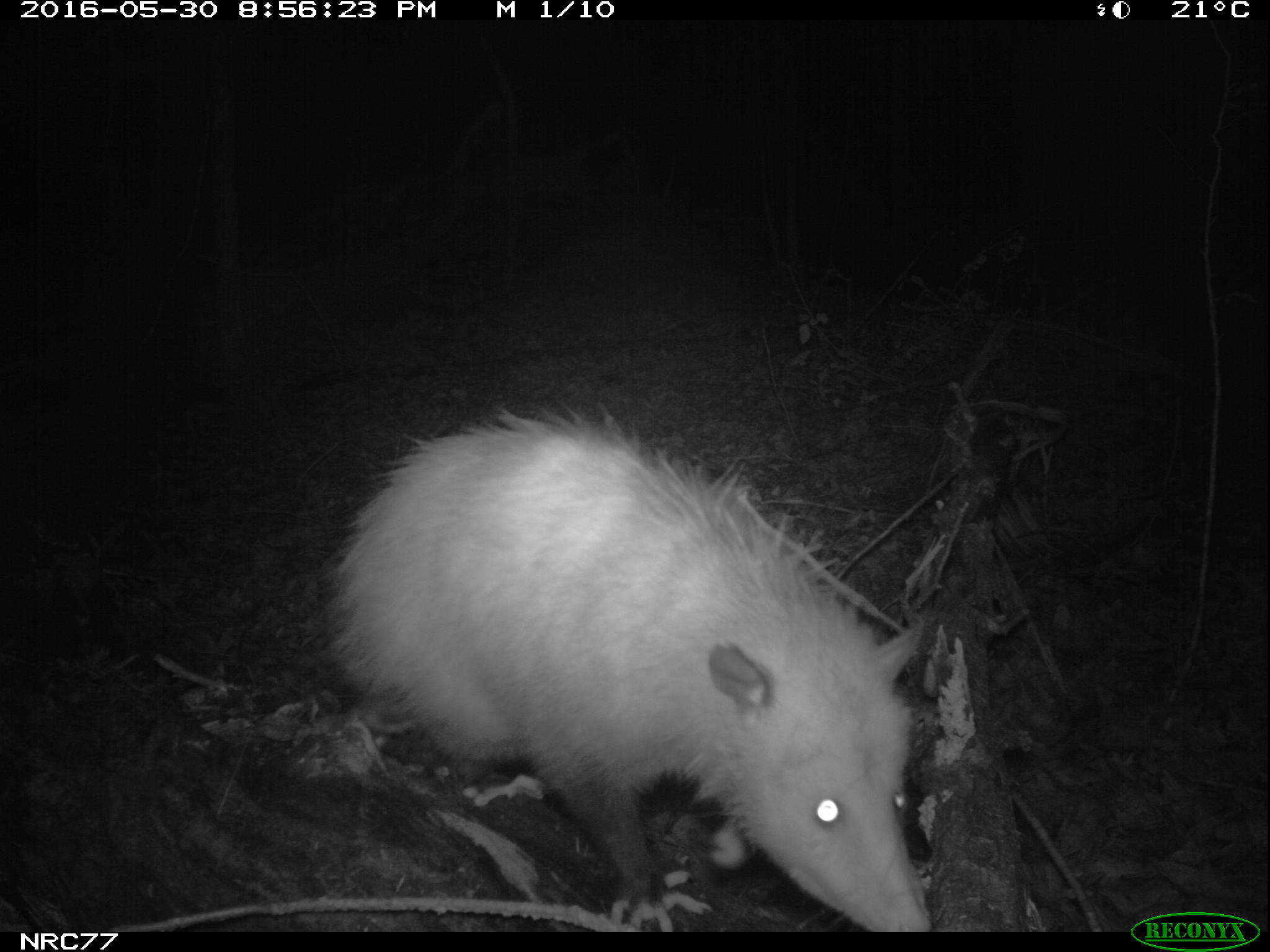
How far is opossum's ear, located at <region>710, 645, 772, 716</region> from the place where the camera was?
7.04 ft

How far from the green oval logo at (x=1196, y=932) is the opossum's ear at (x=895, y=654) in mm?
848

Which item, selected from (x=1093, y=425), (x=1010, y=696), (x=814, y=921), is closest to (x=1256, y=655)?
(x=1010, y=696)

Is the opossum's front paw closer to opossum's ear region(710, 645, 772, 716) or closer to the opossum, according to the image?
the opossum

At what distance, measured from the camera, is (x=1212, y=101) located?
2.65 meters

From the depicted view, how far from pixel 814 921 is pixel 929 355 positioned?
2803 millimetres

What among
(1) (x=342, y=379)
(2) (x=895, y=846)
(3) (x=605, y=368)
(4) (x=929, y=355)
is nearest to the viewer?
(2) (x=895, y=846)

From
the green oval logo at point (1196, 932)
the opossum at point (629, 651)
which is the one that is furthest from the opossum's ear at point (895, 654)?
the green oval logo at point (1196, 932)

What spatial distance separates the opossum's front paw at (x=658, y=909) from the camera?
2.50 meters

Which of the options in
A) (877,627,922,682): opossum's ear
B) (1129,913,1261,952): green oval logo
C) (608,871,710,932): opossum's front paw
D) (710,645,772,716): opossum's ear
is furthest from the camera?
(608,871,710,932): opossum's front paw

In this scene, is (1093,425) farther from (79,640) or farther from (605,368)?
(79,640)

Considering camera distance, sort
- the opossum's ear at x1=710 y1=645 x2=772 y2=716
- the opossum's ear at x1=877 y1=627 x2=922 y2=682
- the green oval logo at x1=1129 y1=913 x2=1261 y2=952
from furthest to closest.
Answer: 1. the opossum's ear at x1=877 y1=627 x2=922 y2=682
2. the opossum's ear at x1=710 y1=645 x2=772 y2=716
3. the green oval logo at x1=1129 y1=913 x2=1261 y2=952

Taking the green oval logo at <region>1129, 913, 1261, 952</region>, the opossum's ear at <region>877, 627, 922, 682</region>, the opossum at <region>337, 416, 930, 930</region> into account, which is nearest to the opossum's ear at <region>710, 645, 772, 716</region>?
the opossum at <region>337, 416, 930, 930</region>

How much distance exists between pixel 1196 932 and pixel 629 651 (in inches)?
63.8

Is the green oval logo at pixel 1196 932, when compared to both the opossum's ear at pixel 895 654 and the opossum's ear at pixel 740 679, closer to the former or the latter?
the opossum's ear at pixel 895 654
